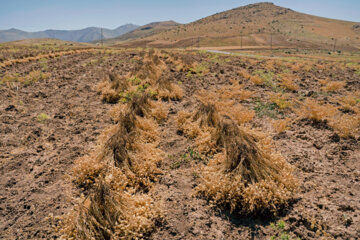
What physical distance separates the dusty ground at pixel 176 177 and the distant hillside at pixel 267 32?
276 feet

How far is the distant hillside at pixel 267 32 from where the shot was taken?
281ft

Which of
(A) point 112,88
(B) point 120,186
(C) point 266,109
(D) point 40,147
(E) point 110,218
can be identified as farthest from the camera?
(A) point 112,88

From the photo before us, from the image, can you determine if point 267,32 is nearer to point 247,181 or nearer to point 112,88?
point 112,88

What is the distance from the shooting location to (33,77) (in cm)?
1253

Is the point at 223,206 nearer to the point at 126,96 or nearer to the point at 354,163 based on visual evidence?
the point at 354,163

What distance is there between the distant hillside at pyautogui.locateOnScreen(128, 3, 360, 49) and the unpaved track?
269ft

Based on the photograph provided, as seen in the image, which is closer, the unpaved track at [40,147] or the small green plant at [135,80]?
the unpaved track at [40,147]

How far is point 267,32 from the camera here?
9975cm

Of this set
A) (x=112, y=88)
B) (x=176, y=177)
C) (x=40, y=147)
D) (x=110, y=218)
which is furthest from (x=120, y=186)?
(x=112, y=88)

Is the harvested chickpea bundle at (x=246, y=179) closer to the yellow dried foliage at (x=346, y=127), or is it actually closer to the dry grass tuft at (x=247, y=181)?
the dry grass tuft at (x=247, y=181)

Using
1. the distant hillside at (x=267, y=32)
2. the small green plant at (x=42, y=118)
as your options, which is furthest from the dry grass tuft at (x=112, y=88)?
the distant hillside at (x=267, y=32)

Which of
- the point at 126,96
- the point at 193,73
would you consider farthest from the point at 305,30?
the point at 126,96

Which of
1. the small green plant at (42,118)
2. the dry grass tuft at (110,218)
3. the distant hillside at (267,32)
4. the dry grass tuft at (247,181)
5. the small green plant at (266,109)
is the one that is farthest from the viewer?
the distant hillside at (267,32)

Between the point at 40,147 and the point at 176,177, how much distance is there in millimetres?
3882
